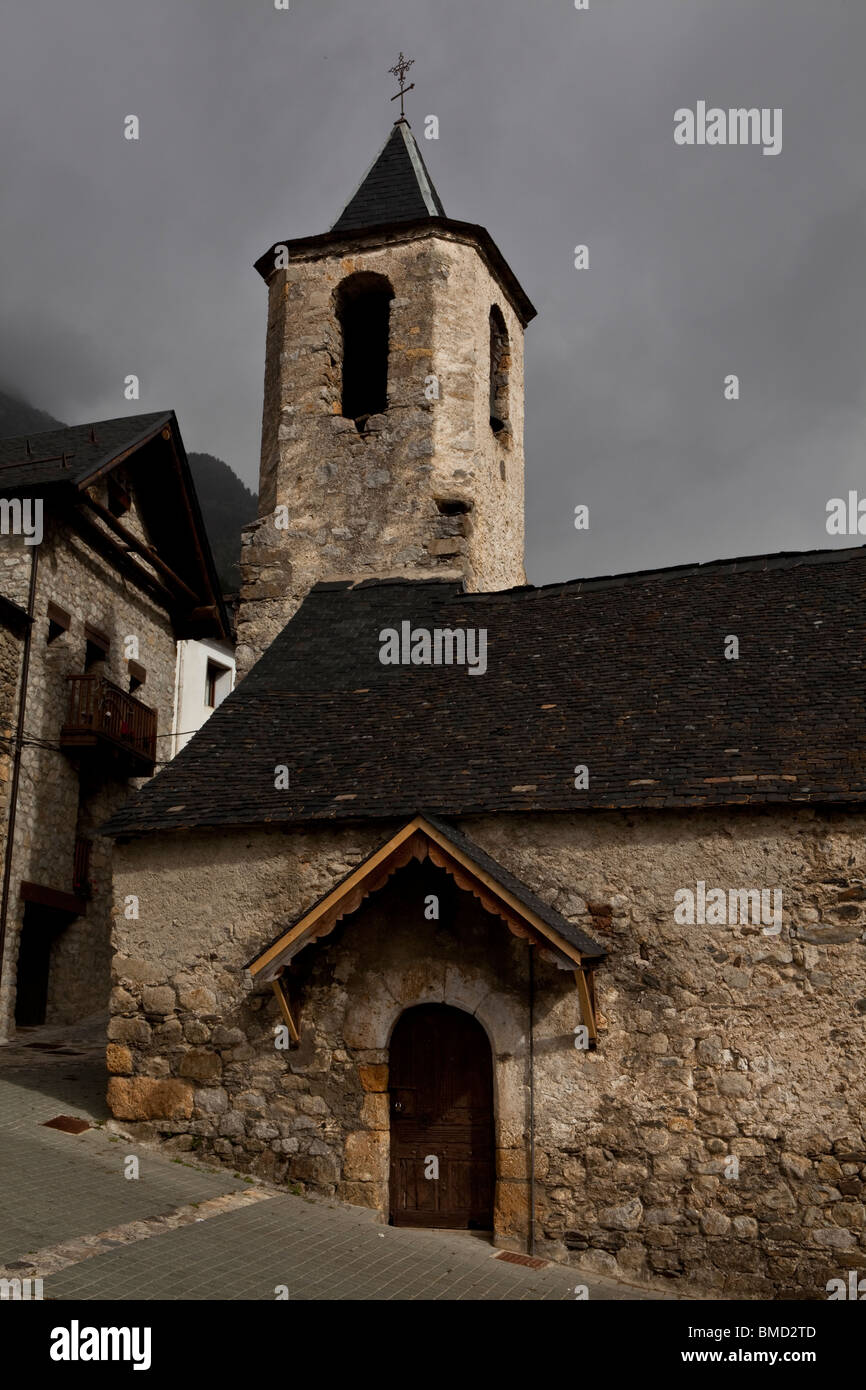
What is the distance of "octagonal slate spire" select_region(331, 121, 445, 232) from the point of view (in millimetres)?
16234

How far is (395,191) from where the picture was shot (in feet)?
55.0

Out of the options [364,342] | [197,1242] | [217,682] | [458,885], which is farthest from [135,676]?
[197,1242]

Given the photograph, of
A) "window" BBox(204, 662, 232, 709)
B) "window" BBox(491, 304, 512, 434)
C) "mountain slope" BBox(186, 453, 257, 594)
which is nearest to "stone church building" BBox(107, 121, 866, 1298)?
"window" BBox(491, 304, 512, 434)

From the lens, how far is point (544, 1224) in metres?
9.18

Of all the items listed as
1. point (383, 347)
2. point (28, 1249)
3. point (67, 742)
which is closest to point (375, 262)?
point (383, 347)

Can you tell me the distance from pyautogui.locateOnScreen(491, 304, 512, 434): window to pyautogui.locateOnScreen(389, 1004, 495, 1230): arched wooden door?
9.20 metres

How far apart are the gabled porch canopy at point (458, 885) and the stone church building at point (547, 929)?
0.08 feet

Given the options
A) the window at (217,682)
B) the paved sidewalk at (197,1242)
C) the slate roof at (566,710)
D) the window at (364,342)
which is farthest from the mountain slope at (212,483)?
the paved sidewalk at (197,1242)

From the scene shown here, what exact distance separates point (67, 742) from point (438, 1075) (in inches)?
360

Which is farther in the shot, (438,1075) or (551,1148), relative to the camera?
(438,1075)

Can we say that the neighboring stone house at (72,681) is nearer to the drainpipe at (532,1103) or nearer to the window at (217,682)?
the window at (217,682)

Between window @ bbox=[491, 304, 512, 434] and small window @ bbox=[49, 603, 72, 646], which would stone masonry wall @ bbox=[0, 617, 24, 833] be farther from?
window @ bbox=[491, 304, 512, 434]

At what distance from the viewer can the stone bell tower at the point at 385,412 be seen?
49.2 feet

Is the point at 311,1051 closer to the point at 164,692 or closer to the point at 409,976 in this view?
the point at 409,976
